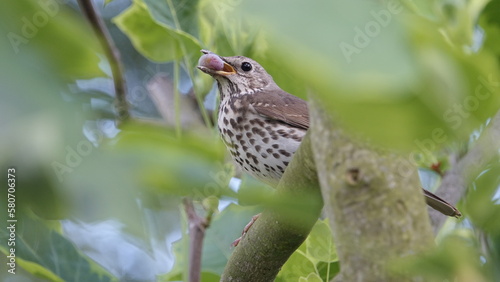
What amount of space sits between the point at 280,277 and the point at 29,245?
0.74 meters

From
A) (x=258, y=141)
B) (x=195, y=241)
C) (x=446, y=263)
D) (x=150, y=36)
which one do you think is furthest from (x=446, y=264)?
(x=258, y=141)

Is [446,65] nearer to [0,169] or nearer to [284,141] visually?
[0,169]

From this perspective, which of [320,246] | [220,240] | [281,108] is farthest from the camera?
[281,108]

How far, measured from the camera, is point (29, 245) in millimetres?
1392

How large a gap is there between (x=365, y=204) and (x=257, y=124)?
230 cm

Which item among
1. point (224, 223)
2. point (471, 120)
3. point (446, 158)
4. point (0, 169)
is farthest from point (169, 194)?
point (446, 158)

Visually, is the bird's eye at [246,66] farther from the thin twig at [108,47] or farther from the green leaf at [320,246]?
the thin twig at [108,47]

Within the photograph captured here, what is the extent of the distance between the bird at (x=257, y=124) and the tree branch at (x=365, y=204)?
76.4 inches

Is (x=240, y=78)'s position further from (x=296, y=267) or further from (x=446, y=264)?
(x=446, y=264)

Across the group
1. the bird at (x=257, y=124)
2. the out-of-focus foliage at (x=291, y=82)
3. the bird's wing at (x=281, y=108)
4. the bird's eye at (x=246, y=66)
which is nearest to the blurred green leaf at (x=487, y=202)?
the out-of-focus foliage at (x=291, y=82)
